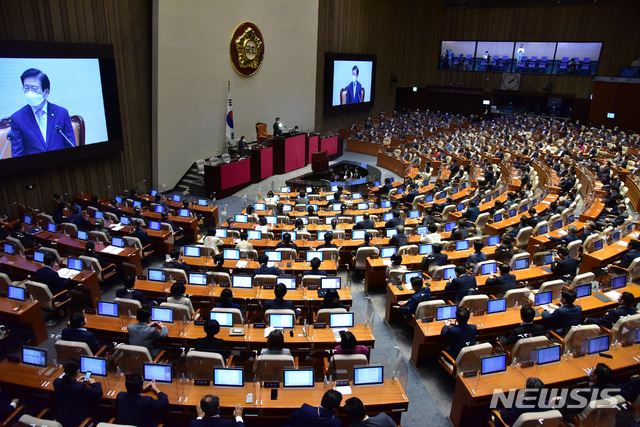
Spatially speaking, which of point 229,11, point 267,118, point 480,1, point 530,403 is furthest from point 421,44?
point 530,403

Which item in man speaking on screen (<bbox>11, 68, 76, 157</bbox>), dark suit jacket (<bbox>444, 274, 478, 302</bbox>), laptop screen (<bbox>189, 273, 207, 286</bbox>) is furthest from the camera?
man speaking on screen (<bbox>11, 68, 76, 157</bbox>)

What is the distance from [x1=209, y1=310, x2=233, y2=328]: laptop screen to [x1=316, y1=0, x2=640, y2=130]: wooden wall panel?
19.8m

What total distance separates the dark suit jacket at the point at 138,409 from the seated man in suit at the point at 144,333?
1.37 meters

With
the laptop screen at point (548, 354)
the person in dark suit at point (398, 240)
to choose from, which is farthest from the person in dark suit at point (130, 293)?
the laptop screen at point (548, 354)

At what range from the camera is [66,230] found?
33.0 ft

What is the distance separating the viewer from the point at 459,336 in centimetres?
603

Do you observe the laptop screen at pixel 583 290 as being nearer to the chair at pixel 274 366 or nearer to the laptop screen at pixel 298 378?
the laptop screen at pixel 298 378

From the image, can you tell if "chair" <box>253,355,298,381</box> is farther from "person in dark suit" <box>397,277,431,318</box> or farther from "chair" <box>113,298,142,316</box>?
"person in dark suit" <box>397,277,431,318</box>

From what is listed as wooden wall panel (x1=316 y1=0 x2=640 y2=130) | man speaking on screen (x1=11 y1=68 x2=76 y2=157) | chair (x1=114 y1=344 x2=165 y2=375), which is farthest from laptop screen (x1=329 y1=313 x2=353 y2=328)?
wooden wall panel (x1=316 y1=0 x2=640 y2=130)

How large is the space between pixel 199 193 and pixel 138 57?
5114 mm

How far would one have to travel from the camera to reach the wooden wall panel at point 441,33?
25.8 m

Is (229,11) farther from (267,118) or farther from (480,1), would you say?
(480,1)

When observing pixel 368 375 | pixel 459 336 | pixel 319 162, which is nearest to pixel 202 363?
pixel 368 375

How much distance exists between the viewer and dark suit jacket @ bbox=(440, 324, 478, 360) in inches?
237
